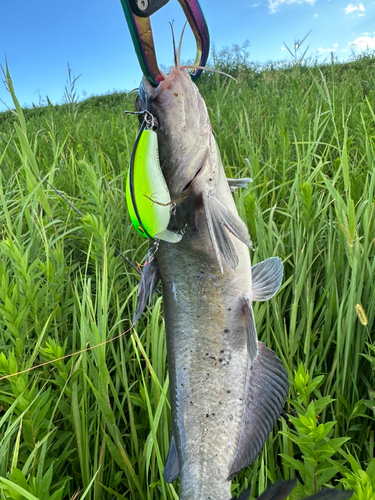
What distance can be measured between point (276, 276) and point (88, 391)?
0.94 metres

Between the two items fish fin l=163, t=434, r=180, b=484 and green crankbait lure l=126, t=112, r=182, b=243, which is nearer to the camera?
green crankbait lure l=126, t=112, r=182, b=243

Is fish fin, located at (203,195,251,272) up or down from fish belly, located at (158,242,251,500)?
up

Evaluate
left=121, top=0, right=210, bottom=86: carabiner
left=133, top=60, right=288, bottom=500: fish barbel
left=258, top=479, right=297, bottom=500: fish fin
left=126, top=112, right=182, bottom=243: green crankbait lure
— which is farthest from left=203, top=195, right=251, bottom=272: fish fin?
left=258, top=479, right=297, bottom=500: fish fin

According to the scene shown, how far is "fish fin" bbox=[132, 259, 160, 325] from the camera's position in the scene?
37.4 inches

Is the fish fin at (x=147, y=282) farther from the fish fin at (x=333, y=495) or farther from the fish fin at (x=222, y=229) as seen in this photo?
the fish fin at (x=333, y=495)

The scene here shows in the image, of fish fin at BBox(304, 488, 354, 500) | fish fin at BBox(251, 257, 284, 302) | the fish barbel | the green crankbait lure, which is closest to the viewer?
fish fin at BBox(304, 488, 354, 500)

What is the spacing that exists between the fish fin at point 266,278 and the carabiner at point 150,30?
0.58 meters

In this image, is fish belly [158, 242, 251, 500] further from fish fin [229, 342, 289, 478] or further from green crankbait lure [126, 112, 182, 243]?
green crankbait lure [126, 112, 182, 243]

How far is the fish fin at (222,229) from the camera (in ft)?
2.94

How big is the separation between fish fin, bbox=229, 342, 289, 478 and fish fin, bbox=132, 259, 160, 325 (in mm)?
354

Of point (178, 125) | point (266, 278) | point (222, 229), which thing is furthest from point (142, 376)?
point (178, 125)

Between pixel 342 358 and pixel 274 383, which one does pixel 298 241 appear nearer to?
pixel 342 358

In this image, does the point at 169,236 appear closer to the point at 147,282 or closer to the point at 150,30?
the point at 147,282

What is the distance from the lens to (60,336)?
1.93m
